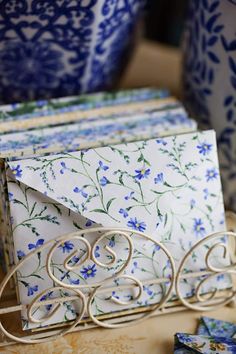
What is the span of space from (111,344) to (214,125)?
251mm

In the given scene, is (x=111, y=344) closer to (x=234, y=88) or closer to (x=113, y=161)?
(x=113, y=161)

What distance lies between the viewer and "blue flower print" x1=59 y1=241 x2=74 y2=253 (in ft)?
1.52

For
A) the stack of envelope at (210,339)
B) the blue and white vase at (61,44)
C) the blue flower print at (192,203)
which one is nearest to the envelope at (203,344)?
the stack of envelope at (210,339)

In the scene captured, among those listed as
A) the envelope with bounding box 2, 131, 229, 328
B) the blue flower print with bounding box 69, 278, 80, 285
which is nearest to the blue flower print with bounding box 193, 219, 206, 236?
the envelope with bounding box 2, 131, 229, 328

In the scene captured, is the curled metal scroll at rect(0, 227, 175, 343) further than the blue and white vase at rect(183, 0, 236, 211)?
No

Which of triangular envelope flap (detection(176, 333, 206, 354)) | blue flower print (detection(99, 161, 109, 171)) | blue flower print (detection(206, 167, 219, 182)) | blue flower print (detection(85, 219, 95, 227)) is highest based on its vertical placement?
blue flower print (detection(99, 161, 109, 171))

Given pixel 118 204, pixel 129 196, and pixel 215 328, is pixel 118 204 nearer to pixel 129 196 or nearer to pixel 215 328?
pixel 129 196

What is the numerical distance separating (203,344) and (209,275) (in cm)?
6

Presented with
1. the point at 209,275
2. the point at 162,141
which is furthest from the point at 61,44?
the point at 209,275

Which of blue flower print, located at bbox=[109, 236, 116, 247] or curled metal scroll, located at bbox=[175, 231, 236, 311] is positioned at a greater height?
blue flower print, located at bbox=[109, 236, 116, 247]

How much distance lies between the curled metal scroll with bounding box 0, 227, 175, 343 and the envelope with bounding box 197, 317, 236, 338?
4cm

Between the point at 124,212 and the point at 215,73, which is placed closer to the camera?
the point at 124,212

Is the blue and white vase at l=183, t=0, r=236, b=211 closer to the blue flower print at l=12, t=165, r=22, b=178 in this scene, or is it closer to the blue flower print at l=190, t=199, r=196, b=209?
the blue flower print at l=190, t=199, r=196, b=209

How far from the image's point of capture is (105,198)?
468 millimetres
